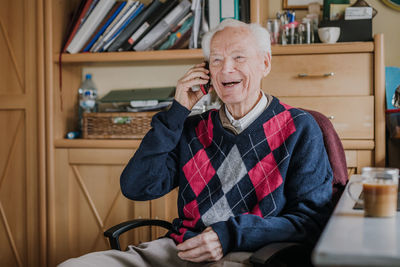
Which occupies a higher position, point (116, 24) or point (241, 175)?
point (116, 24)

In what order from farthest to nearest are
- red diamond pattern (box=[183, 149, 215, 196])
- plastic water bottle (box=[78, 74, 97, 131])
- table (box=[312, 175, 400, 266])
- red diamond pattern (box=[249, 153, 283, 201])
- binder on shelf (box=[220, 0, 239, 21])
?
plastic water bottle (box=[78, 74, 97, 131]) → binder on shelf (box=[220, 0, 239, 21]) → red diamond pattern (box=[183, 149, 215, 196]) → red diamond pattern (box=[249, 153, 283, 201]) → table (box=[312, 175, 400, 266])

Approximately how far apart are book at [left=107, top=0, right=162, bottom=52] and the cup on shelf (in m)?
0.86

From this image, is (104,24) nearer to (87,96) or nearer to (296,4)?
(87,96)

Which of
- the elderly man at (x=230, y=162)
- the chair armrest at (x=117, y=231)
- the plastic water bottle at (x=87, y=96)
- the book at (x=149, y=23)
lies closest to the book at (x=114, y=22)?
the book at (x=149, y=23)

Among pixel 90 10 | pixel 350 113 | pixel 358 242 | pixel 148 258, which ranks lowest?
pixel 148 258

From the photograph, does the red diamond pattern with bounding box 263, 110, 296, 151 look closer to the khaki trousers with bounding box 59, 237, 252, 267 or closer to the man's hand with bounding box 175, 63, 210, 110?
the man's hand with bounding box 175, 63, 210, 110

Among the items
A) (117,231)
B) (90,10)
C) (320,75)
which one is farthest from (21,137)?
(320,75)

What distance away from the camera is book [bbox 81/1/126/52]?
232cm

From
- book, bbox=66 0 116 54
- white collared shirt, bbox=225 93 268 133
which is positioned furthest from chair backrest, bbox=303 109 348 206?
book, bbox=66 0 116 54

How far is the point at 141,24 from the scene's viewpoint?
229 centimetres

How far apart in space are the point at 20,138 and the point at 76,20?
0.73 m

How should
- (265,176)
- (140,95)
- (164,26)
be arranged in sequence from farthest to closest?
(140,95), (164,26), (265,176)

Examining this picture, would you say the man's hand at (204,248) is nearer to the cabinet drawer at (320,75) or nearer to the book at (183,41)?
the cabinet drawer at (320,75)

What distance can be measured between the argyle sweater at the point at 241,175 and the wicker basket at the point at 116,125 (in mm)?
589
